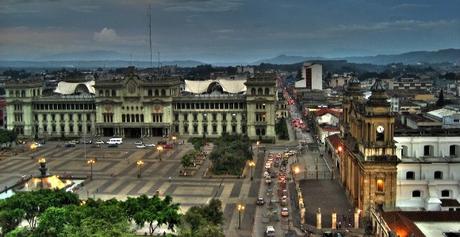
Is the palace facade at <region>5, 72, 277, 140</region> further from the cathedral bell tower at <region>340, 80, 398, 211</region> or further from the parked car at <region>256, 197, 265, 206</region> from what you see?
the cathedral bell tower at <region>340, 80, 398, 211</region>

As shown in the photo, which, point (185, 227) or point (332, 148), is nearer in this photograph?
point (185, 227)

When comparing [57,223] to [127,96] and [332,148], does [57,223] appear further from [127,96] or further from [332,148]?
[127,96]

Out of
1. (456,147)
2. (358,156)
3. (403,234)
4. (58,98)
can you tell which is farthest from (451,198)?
(58,98)

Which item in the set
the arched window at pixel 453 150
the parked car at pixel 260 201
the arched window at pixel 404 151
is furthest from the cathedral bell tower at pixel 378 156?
the parked car at pixel 260 201

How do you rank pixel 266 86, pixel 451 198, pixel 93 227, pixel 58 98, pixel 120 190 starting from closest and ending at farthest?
pixel 93 227
pixel 451 198
pixel 120 190
pixel 266 86
pixel 58 98

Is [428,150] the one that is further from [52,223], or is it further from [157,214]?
[52,223]
